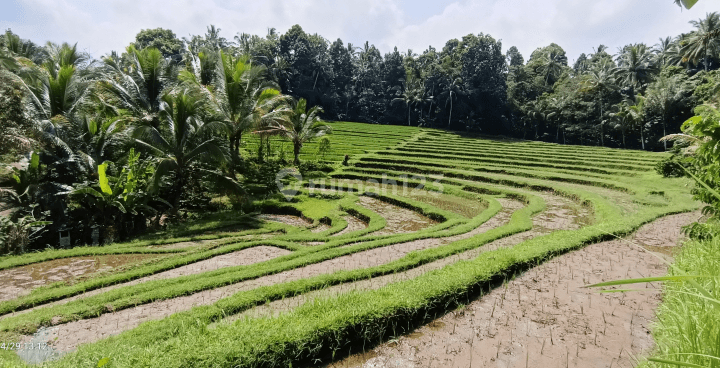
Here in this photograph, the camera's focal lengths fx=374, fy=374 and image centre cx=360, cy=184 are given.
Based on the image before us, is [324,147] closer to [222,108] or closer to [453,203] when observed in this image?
[222,108]

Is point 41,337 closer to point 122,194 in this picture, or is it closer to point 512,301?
point 512,301

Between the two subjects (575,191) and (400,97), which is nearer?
(575,191)

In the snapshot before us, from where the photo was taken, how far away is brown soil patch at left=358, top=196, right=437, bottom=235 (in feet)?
33.1

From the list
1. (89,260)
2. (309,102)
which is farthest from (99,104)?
(309,102)

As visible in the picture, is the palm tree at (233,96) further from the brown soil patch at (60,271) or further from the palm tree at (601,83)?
the palm tree at (601,83)

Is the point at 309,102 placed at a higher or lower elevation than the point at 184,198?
higher

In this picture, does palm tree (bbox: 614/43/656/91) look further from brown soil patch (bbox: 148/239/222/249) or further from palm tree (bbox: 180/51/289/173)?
brown soil patch (bbox: 148/239/222/249)

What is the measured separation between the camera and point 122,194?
29.4 ft

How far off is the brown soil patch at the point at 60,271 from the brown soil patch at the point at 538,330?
5177 mm

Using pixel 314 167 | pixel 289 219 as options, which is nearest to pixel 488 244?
pixel 289 219

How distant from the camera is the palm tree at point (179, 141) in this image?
1009 cm

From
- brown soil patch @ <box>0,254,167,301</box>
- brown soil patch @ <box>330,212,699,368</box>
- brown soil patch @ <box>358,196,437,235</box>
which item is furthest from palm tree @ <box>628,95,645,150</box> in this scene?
brown soil patch @ <box>0,254,167,301</box>

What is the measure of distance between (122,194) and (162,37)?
46831 millimetres

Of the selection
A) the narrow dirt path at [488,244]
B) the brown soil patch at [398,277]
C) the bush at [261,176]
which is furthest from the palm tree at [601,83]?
the brown soil patch at [398,277]
